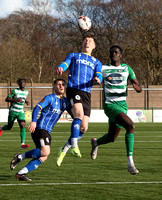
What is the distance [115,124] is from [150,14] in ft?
114

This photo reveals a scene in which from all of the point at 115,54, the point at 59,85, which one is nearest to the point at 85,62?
the point at 115,54

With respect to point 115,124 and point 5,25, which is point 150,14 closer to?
point 5,25

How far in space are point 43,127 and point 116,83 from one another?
4.94 feet

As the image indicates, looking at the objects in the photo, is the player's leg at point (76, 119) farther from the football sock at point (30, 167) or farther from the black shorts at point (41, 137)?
the football sock at point (30, 167)

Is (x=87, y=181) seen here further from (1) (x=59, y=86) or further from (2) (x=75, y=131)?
(1) (x=59, y=86)

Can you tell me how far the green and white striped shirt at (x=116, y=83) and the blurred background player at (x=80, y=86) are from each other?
0.25m

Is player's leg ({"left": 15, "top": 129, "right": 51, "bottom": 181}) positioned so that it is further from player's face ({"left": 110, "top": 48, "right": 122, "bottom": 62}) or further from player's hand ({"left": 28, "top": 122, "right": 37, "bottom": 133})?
player's face ({"left": 110, "top": 48, "right": 122, "bottom": 62})

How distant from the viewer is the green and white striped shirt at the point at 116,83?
320 inches

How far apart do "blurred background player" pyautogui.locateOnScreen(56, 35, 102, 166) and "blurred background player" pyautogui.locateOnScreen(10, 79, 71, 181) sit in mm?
632

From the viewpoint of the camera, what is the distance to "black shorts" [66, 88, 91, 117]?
8570 mm

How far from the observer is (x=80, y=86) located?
8.71 metres

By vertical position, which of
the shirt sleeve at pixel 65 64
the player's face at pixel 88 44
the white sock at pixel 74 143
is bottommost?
the white sock at pixel 74 143

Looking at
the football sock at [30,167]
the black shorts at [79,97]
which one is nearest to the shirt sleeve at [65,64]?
the black shorts at [79,97]

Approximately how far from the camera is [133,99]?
3672 centimetres
